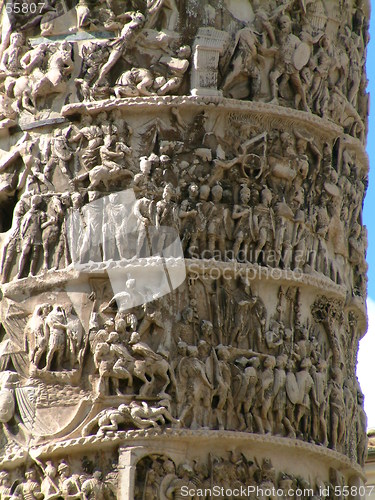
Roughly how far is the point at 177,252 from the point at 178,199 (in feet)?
1.32

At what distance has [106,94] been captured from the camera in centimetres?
1058

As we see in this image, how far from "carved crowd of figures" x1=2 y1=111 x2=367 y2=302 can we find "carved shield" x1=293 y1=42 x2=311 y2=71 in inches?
21.1

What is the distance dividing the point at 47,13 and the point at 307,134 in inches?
83.2

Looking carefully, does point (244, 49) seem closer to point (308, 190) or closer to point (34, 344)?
point (308, 190)

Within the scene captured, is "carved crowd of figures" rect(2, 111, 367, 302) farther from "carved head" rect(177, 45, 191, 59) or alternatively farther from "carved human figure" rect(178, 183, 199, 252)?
"carved head" rect(177, 45, 191, 59)

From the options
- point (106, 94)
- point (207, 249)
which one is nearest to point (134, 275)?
point (207, 249)

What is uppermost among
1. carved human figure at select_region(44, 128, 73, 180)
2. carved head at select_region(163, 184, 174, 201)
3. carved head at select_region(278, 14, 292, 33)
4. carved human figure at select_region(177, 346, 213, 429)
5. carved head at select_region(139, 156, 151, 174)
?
carved head at select_region(278, 14, 292, 33)

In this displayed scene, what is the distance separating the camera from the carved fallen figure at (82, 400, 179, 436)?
383 inches

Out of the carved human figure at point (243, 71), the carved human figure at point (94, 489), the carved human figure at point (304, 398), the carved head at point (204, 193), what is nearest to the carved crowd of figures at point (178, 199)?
the carved head at point (204, 193)

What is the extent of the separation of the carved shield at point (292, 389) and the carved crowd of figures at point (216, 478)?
47 centimetres

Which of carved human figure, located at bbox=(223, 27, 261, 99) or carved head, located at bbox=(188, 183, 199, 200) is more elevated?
carved human figure, located at bbox=(223, 27, 261, 99)

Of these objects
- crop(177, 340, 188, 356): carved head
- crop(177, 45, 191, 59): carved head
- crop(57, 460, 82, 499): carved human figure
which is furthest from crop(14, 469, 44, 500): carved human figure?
crop(177, 45, 191, 59): carved head

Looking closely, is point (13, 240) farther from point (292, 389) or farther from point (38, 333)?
point (292, 389)

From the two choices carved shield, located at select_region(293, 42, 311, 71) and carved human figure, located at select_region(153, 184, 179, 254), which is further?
carved shield, located at select_region(293, 42, 311, 71)
